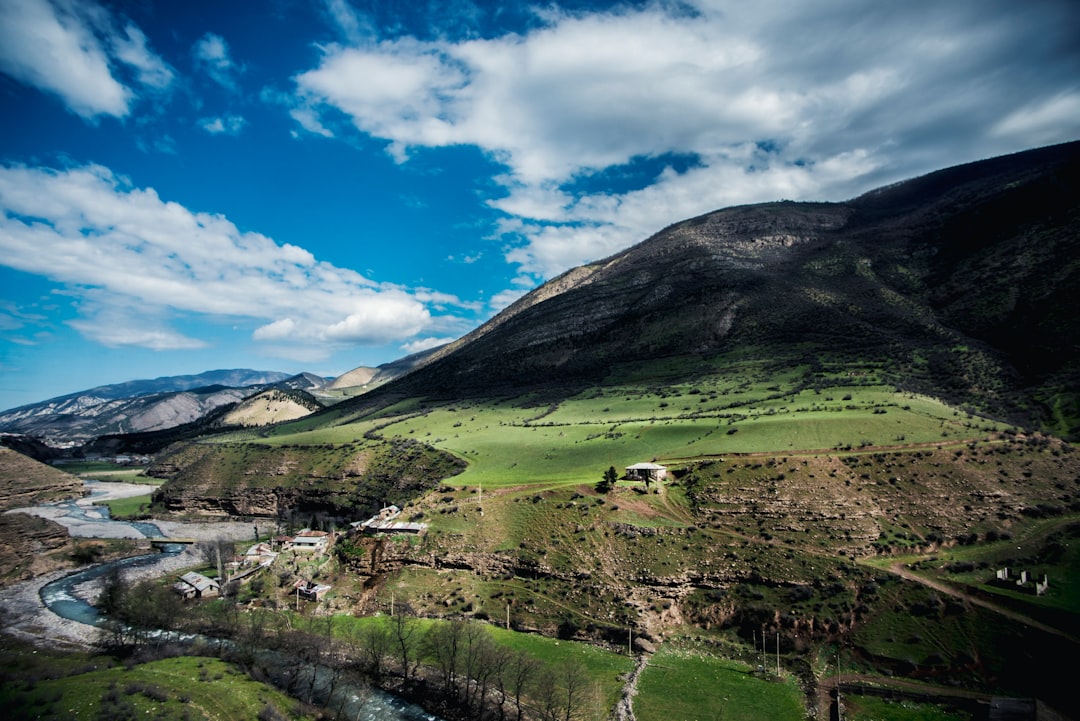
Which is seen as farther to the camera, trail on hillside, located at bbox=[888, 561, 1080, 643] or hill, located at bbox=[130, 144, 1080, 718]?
hill, located at bbox=[130, 144, 1080, 718]

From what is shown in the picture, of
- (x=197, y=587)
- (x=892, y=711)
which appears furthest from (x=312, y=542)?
(x=892, y=711)

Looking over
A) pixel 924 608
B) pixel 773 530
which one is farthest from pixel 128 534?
pixel 924 608

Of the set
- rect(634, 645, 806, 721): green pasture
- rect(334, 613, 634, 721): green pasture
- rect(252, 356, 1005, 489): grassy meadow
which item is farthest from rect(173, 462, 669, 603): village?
rect(634, 645, 806, 721): green pasture

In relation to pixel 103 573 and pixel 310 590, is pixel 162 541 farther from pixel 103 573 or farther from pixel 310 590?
pixel 310 590

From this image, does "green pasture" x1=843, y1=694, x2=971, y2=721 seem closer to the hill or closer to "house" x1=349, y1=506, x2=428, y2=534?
the hill

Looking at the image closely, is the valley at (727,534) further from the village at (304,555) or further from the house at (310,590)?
the village at (304,555)

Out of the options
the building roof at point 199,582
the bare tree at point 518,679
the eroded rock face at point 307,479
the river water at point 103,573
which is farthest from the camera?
the eroded rock face at point 307,479

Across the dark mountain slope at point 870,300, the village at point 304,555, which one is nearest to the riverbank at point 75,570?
the village at point 304,555
